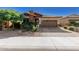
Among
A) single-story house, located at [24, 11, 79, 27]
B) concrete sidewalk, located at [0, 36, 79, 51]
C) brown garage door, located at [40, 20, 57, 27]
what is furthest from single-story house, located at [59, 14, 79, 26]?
concrete sidewalk, located at [0, 36, 79, 51]

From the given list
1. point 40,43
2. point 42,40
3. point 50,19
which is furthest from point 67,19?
point 40,43

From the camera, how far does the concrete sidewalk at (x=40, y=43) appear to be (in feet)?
21.4

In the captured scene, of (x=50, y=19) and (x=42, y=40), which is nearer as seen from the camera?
(x=50, y=19)

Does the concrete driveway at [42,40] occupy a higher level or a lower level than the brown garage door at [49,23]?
lower

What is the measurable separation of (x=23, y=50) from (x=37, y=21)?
Answer: 103 cm

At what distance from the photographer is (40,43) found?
6.61 m

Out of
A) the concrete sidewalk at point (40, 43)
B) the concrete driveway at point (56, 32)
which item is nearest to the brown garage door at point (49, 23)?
the concrete driveway at point (56, 32)

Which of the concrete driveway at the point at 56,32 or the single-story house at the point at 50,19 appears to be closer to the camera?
the single-story house at the point at 50,19

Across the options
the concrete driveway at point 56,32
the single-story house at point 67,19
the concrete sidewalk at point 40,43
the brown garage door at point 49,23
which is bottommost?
the concrete sidewalk at point 40,43

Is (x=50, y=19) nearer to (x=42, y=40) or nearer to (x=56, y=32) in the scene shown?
(x=56, y=32)

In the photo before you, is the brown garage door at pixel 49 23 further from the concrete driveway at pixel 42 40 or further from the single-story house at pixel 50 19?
the concrete driveway at pixel 42 40

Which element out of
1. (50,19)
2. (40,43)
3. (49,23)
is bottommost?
(40,43)
